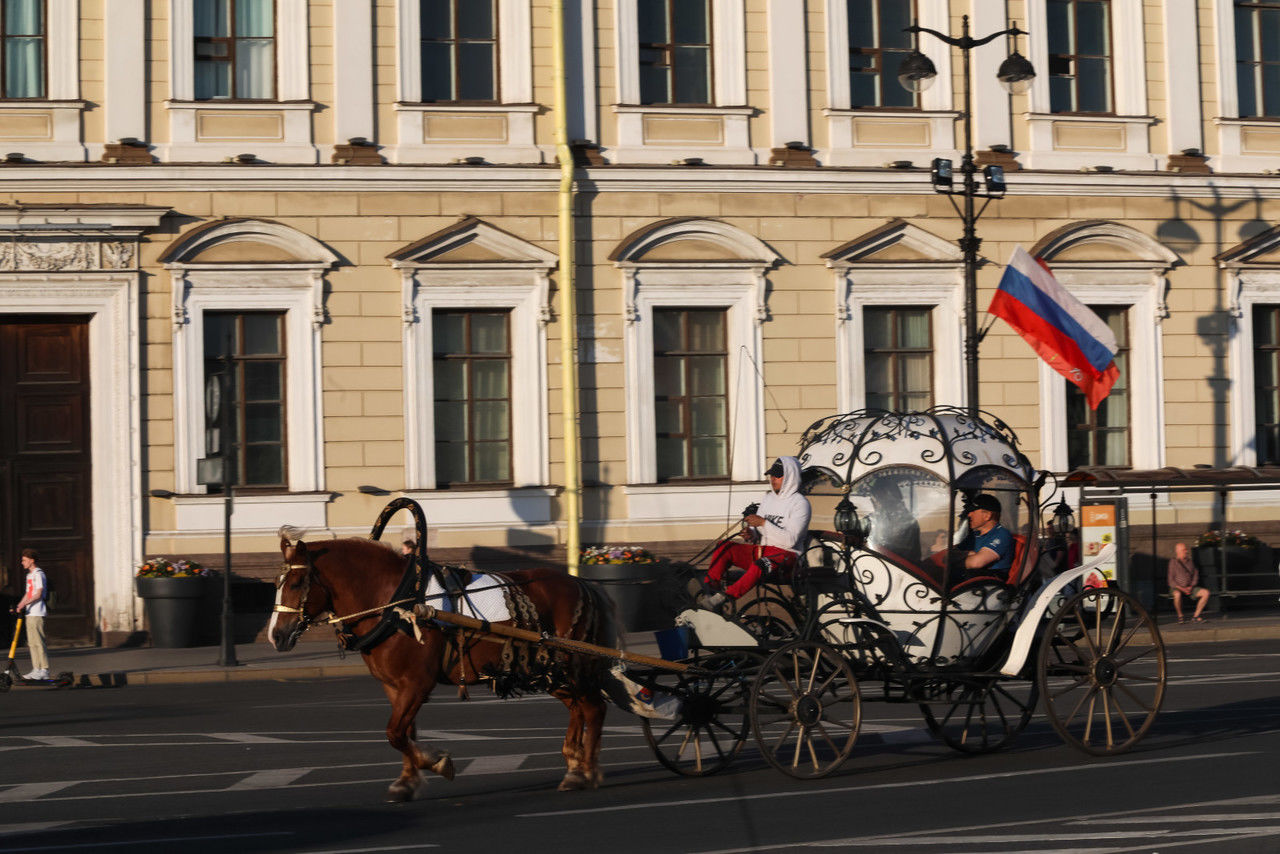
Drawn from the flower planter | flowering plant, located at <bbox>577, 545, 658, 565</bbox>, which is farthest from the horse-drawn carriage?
flowering plant, located at <bbox>577, 545, 658, 565</bbox>

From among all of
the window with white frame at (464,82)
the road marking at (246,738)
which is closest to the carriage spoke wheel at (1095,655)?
the road marking at (246,738)

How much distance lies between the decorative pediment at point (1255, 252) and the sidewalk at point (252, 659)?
542 cm

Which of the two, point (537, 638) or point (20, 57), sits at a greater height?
point (20, 57)

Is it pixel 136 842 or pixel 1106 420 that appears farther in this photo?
pixel 1106 420

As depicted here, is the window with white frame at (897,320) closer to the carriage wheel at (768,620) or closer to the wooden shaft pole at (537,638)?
the carriage wheel at (768,620)

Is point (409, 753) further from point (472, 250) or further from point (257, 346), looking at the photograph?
point (472, 250)

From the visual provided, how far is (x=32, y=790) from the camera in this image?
11.7 meters

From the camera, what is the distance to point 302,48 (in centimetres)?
2491

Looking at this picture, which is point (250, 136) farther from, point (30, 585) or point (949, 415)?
point (949, 415)

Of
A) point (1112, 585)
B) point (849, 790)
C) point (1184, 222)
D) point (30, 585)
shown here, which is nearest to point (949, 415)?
point (1112, 585)

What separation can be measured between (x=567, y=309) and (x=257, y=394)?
4.38 meters

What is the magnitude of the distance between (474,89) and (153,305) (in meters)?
5.34

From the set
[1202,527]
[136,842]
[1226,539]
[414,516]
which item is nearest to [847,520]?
[414,516]

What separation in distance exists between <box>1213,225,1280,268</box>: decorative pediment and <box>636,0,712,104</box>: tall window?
829cm
